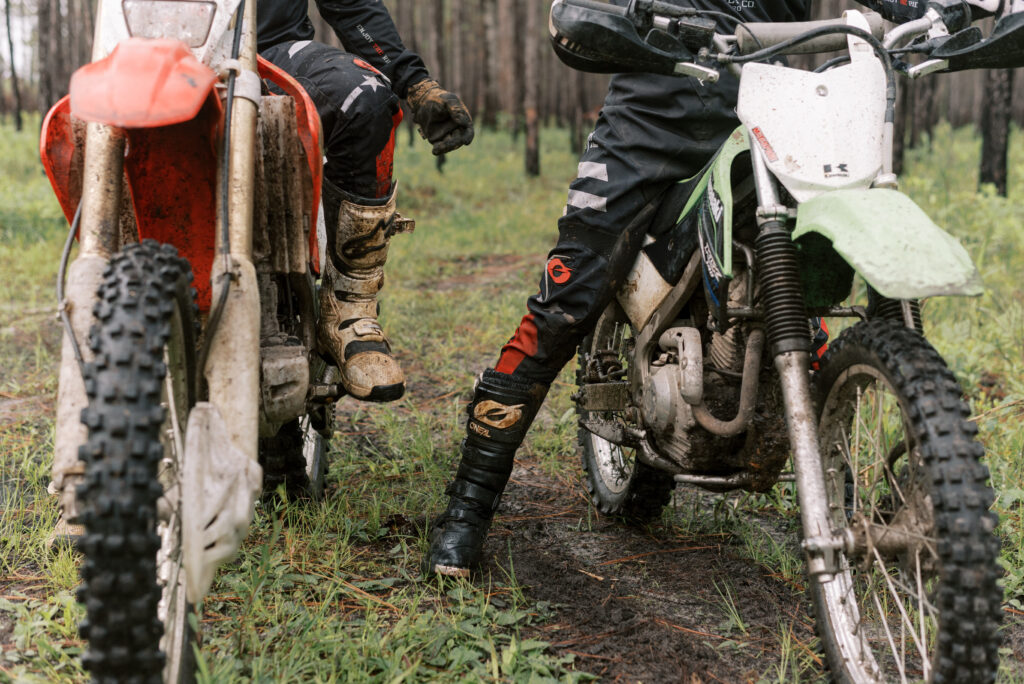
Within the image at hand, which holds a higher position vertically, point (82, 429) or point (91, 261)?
point (91, 261)

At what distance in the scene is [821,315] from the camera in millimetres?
2076

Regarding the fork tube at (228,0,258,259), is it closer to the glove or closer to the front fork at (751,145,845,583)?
the glove

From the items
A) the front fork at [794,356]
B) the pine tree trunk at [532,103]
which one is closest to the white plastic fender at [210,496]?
the front fork at [794,356]

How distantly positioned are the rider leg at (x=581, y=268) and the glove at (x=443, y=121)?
1.12ft

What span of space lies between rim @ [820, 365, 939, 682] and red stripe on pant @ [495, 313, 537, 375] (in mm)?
860

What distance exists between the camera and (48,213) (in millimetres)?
8195

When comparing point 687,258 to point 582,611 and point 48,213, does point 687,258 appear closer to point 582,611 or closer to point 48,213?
point 582,611

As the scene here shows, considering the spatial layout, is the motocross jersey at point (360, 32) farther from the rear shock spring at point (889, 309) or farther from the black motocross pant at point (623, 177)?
the rear shock spring at point (889, 309)

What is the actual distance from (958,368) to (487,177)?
36.1 ft

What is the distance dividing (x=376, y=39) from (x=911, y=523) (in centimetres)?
200

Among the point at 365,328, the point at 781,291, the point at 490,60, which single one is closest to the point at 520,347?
the point at 365,328

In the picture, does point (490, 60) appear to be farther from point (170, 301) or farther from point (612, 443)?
point (170, 301)

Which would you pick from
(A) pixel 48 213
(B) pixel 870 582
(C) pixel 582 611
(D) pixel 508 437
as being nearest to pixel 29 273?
(A) pixel 48 213

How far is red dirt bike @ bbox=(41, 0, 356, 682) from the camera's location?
1.36m
